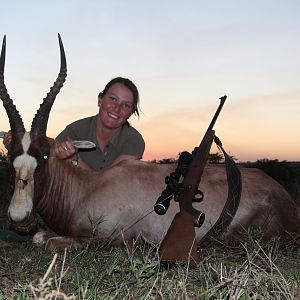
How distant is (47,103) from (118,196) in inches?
47.0

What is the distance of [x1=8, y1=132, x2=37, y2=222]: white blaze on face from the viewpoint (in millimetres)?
4367

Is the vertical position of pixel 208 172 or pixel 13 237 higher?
pixel 208 172

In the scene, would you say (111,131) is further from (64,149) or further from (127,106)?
(64,149)

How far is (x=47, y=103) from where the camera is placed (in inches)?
203

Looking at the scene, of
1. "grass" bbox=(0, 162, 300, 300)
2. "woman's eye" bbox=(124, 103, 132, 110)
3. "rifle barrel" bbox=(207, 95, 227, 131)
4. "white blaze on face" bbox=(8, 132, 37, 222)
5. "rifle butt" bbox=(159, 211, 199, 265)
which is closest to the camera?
"grass" bbox=(0, 162, 300, 300)

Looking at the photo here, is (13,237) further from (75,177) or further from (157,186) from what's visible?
(157,186)

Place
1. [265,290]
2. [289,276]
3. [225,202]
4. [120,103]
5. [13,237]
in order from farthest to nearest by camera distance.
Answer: [120,103] → [13,237] → [225,202] → [289,276] → [265,290]

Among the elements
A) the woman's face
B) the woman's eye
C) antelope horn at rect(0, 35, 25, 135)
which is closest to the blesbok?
antelope horn at rect(0, 35, 25, 135)

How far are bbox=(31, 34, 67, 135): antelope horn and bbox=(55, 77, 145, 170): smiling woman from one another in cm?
92

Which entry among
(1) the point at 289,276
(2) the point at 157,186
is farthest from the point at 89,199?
(1) the point at 289,276

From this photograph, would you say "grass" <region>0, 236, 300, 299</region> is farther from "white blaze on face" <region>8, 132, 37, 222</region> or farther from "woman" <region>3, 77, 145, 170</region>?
"woman" <region>3, 77, 145, 170</region>

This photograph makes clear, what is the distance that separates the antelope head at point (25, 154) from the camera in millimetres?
4418

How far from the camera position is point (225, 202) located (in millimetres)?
4953

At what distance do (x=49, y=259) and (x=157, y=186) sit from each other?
139 centimetres
